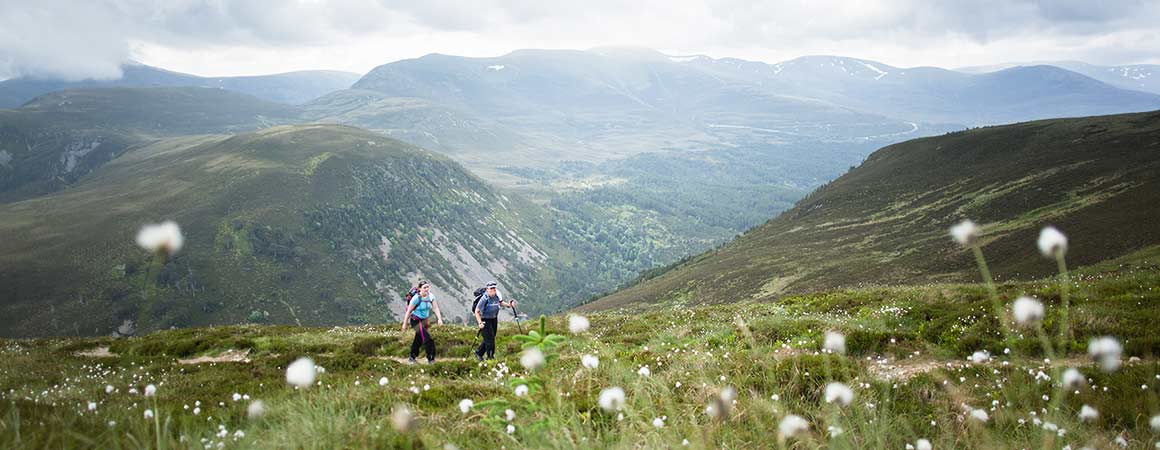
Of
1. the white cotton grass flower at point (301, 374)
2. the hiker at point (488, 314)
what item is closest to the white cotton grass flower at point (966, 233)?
the white cotton grass flower at point (301, 374)

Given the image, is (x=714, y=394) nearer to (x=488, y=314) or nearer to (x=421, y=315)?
(x=488, y=314)

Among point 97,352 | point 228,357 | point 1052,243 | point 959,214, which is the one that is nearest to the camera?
point 1052,243

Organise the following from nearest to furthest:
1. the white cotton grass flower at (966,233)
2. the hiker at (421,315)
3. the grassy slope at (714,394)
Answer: the white cotton grass flower at (966,233)
the grassy slope at (714,394)
the hiker at (421,315)

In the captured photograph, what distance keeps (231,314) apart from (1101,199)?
751 feet

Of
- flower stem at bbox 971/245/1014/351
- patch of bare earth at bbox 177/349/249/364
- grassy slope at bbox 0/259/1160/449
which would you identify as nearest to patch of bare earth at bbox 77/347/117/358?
patch of bare earth at bbox 177/349/249/364

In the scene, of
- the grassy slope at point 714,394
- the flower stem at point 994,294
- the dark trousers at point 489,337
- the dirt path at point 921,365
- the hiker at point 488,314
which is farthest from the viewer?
the dark trousers at point 489,337

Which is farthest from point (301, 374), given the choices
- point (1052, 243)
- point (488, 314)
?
point (488, 314)

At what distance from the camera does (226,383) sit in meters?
13.9

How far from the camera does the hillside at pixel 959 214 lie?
6419 cm

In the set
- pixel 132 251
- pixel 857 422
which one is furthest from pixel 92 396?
pixel 132 251

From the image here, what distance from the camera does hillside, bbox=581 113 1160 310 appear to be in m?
64.2

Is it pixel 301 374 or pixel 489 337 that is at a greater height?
pixel 301 374

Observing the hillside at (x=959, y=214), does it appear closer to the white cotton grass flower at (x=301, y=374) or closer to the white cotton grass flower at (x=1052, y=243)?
the white cotton grass flower at (x=1052, y=243)

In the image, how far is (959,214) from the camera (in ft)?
330
